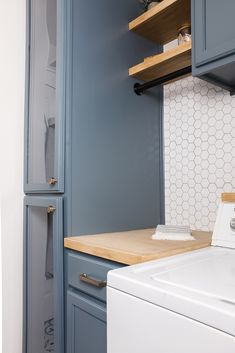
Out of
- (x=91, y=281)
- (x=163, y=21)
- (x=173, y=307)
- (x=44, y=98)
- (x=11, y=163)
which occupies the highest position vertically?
(x=163, y=21)

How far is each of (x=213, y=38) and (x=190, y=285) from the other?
2.81 feet

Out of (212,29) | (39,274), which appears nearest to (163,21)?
(212,29)

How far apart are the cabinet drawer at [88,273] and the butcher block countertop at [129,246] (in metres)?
0.03

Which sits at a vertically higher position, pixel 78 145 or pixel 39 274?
pixel 78 145

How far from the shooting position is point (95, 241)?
1111mm

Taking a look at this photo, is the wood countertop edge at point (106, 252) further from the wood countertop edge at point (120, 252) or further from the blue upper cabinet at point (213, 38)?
the blue upper cabinet at point (213, 38)

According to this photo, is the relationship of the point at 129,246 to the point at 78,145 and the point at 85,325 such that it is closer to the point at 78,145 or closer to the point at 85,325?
the point at 85,325

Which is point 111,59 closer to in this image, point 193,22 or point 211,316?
point 193,22

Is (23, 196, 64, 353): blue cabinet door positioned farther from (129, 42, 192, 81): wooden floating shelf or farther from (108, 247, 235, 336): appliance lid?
(129, 42, 192, 81): wooden floating shelf

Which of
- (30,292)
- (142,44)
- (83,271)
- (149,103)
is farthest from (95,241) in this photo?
(142,44)

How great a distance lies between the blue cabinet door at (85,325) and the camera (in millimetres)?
988

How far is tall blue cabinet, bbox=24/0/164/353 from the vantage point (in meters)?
1.22

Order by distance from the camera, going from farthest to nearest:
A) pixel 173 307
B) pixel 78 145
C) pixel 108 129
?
pixel 108 129, pixel 78 145, pixel 173 307

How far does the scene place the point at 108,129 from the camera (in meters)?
1.36
